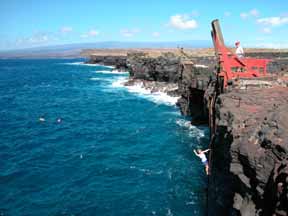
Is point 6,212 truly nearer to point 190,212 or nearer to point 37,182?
point 37,182

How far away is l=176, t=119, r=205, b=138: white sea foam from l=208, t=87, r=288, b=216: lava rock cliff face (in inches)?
814

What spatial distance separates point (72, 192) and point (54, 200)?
1709mm

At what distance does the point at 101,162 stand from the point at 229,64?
16189mm

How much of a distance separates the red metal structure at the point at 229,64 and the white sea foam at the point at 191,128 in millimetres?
13853

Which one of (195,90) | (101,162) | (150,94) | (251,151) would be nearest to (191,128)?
(195,90)

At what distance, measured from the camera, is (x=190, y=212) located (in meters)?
20.4

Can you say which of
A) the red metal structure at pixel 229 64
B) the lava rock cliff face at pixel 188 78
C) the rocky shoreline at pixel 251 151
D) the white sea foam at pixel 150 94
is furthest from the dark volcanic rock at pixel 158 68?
the rocky shoreline at pixel 251 151

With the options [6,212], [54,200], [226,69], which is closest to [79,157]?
[54,200]

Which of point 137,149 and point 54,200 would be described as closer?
point 54,200

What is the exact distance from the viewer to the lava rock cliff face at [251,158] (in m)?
9.15

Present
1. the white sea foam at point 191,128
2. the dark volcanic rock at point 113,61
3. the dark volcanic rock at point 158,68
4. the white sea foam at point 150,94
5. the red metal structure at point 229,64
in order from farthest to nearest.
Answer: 1. the dark volcanic rock at point 113,61
2. the dark volcanic rock at point 158,68
3. the white sea foam at point 150,94
4. the white sea foam at point 191,128
5. the red metal structure at point 229,64

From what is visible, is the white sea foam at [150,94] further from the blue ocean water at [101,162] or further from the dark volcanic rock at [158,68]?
the dark volcanic rock at [158,68]

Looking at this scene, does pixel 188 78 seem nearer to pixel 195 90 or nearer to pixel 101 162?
pixel 195 90

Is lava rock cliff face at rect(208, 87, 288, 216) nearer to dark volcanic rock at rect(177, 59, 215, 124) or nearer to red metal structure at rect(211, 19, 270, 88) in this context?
red metal structure at rect(211, 19, 270, 88)
